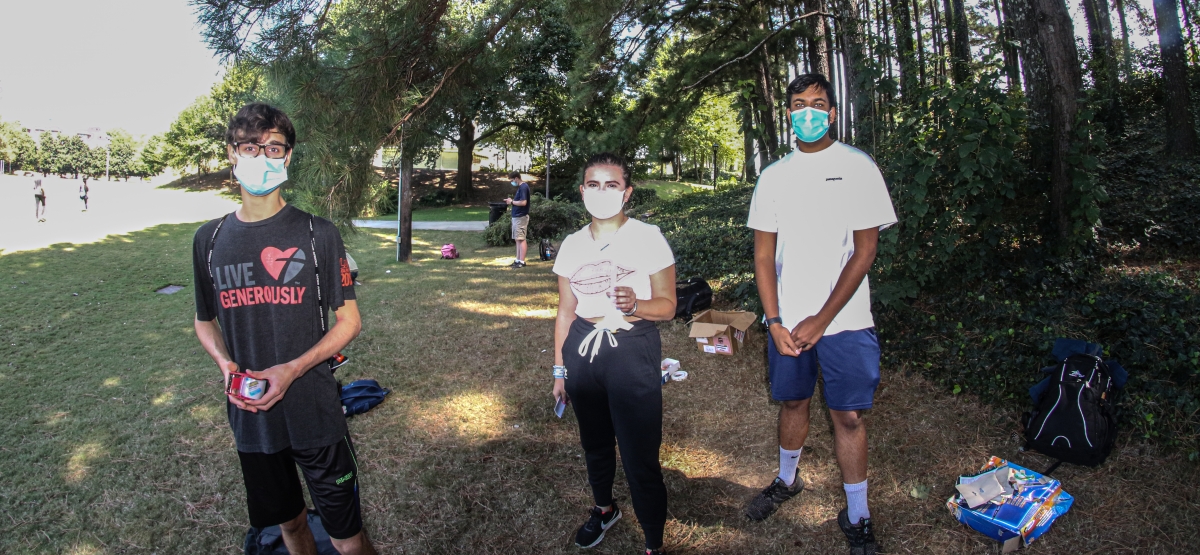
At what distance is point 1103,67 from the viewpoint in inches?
416

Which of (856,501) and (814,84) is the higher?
(814,84)

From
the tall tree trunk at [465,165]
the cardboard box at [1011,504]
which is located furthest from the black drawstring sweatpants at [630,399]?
the tall tree trunk at [465,165]

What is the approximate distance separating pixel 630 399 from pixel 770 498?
1.23 metres

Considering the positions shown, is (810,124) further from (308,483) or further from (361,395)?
(361,395)

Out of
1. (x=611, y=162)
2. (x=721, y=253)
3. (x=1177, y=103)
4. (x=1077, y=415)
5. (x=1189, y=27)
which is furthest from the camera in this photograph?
(x=1189, y=27)

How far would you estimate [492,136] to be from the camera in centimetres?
3222

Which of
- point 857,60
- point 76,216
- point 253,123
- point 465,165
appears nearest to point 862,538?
point 253,123

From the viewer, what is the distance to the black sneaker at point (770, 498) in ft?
10.4

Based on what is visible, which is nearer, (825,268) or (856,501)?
(825,268)

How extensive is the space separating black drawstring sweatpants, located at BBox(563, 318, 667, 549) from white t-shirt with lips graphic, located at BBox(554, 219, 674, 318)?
0.34 feet

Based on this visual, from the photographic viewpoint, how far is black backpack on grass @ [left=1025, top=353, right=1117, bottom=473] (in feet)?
11.1

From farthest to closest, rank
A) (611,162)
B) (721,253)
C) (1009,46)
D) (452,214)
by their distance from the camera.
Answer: (452,214), (721,253), (1009,46), (611,162)

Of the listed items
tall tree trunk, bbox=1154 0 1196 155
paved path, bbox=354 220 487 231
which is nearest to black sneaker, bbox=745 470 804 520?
tall tree trunk, bbox=1154 0 1196 155

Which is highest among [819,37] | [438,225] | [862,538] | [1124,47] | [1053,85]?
[1124,47]
